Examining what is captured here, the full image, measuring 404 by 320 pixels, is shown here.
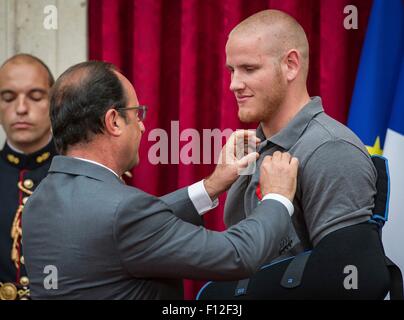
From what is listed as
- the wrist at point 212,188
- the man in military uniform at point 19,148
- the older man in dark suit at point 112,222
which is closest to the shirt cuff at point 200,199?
the wrist at point 212,188

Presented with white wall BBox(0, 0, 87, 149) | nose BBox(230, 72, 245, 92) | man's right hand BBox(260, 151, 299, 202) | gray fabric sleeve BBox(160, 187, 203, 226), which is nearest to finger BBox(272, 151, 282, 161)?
man's right hand BBox(260, 151, 299, 202)

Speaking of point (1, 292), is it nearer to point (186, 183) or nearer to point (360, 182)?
point (186, 183)

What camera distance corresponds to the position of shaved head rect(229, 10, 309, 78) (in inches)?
66.4

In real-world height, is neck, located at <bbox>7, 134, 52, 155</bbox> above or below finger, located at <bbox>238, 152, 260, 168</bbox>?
below

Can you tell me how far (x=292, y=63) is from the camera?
5.60 feet

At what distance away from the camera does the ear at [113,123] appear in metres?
1.49

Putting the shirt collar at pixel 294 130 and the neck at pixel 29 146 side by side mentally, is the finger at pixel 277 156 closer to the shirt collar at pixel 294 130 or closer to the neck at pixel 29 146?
→ the shirt collar at pixel 294 130

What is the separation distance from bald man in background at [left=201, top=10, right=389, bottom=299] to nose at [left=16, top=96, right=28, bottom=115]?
2.89 ft

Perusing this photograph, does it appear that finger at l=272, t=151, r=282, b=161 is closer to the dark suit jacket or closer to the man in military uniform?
the dark suit jacket

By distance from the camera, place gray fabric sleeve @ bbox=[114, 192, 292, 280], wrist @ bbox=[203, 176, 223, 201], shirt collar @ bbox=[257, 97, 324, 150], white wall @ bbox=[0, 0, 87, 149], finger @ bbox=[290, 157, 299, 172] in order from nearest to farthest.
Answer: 1. gray fabric sleeve @ bbox=[114, 192, 292, 280]
2. finger @ bbox=[290, 157, 299, 172]
3. shirt collar @ bbox=[257, 97, 324, 150]
4. wrist @ bbox=[203, 176, 223, 201]
5. white wall @ bbox=[0, 0, 87, 149]

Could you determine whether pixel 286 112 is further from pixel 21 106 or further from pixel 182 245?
pixel 21 106

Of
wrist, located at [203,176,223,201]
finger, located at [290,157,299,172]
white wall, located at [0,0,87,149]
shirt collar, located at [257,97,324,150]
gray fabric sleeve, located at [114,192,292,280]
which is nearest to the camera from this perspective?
gray fabric sleeve, located at [114,192,292,280]

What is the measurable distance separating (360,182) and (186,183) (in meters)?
1.17

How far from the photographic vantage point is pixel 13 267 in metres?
2.31
